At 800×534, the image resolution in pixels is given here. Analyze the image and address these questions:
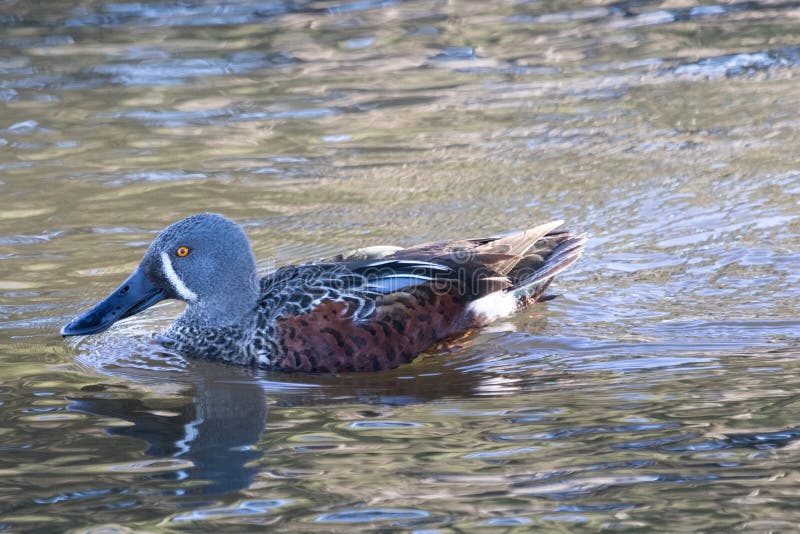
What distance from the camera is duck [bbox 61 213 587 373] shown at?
716 cm

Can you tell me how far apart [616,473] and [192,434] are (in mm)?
2152

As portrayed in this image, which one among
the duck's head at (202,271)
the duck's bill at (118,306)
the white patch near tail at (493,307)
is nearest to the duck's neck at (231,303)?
the duck's head at (202,271)

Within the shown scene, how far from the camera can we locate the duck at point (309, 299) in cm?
716

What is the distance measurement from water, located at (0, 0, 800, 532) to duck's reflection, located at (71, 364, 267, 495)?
0.07 feet

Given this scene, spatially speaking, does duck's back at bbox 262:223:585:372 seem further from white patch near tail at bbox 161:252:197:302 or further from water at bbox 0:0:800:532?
white patch near tail at bbox 161:252:197:302

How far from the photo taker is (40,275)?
8656 mm

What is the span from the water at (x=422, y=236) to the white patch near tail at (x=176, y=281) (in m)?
0.43

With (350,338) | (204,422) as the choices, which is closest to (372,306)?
(350,338)

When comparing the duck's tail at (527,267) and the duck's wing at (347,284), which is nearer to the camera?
the duck's wing at (347,284)

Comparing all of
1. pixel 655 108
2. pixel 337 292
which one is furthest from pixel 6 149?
pixel 655 108

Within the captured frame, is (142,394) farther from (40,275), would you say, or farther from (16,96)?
(16,96)

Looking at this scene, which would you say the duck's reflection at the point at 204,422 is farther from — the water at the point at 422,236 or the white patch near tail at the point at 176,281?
the white patch near tail at the point at 176,281

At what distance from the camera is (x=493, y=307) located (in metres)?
7.85

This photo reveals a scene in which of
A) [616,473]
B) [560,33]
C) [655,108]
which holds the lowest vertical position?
[616,473]
